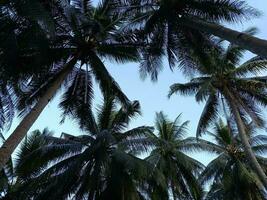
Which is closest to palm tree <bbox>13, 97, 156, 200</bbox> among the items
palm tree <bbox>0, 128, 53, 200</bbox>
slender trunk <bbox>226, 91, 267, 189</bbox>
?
palm tree <bbox>0, 128, 53, 200</bbox>

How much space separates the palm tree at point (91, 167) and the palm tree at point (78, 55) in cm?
160

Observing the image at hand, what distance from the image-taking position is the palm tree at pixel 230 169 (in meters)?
24.3

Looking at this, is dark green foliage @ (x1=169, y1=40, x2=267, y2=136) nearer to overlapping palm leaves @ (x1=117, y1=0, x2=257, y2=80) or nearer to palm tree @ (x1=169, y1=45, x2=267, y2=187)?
palm tree @ (x1=169, y1=45, x2=267, y2=187)

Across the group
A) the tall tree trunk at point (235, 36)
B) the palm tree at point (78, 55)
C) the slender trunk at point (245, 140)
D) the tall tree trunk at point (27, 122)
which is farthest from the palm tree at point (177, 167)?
the tall tree trunk at point (235, 36)

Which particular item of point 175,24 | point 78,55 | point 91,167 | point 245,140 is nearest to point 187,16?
point 175,24

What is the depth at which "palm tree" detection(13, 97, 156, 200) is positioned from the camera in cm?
1791

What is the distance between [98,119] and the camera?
22234 millimetres

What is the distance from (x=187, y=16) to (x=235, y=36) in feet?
9.93

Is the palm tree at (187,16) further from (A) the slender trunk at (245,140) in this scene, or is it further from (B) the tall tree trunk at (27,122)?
(A) the slender trunk at (245,140)

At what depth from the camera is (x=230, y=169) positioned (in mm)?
25438

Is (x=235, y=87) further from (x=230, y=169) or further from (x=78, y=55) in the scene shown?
(x=78, y=55)

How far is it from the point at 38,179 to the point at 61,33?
641 centimetres

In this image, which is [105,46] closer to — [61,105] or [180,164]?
[61,105]

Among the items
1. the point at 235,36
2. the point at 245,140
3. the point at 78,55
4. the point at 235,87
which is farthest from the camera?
the point at 235,87
